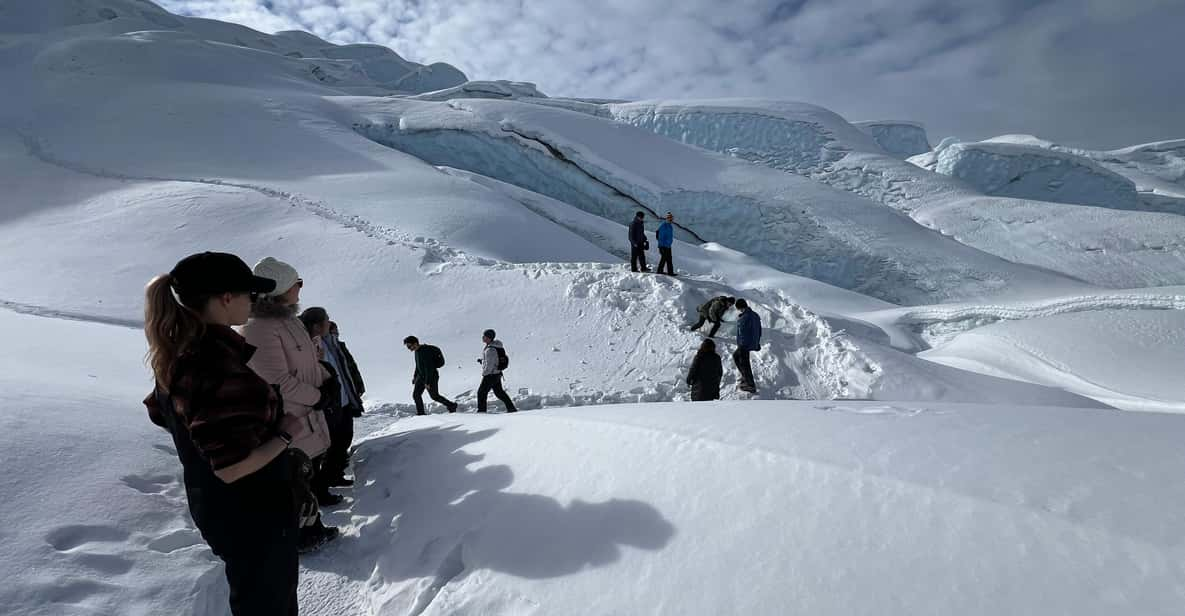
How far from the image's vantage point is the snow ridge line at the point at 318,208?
1073cm

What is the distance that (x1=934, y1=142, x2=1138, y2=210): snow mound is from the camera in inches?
1368

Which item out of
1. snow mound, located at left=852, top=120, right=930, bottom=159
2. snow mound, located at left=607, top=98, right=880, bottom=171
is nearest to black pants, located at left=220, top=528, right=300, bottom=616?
snow mound, located at left=607, top=98, right=880, bottom=171

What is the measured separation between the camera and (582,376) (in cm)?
722

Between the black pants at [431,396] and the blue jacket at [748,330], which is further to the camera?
the blue jacket at [748,330]

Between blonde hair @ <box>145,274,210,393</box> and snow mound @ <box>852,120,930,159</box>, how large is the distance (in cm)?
6397

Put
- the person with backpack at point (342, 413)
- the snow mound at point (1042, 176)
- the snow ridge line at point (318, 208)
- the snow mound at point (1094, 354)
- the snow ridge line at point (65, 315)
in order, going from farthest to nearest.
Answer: the snow mound at point (1042, 176) < the snow ridge line at point (318, 208) < the snow mound at point (1094, 354) < the snow ridge line at point (65, 315) < the person with backpack at point (342, 413)

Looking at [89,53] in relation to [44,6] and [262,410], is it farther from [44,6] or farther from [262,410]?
[262,410]

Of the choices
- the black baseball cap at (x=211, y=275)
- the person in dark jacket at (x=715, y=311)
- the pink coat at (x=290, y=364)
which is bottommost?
the person in dark jacket at (x=715, y=311)

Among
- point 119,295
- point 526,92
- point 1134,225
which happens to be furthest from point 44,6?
point 1134,225

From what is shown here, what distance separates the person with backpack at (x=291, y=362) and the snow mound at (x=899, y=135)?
63186 mm

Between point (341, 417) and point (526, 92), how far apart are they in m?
49.5

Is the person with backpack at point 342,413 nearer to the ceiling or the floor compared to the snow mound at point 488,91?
nearer to the floor

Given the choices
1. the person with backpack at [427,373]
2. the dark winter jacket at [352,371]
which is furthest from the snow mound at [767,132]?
the dark winter jacket at [352,371]

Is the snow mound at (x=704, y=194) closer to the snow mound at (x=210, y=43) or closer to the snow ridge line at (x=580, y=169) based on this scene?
the snow ridge line at (x=580, y=169)
